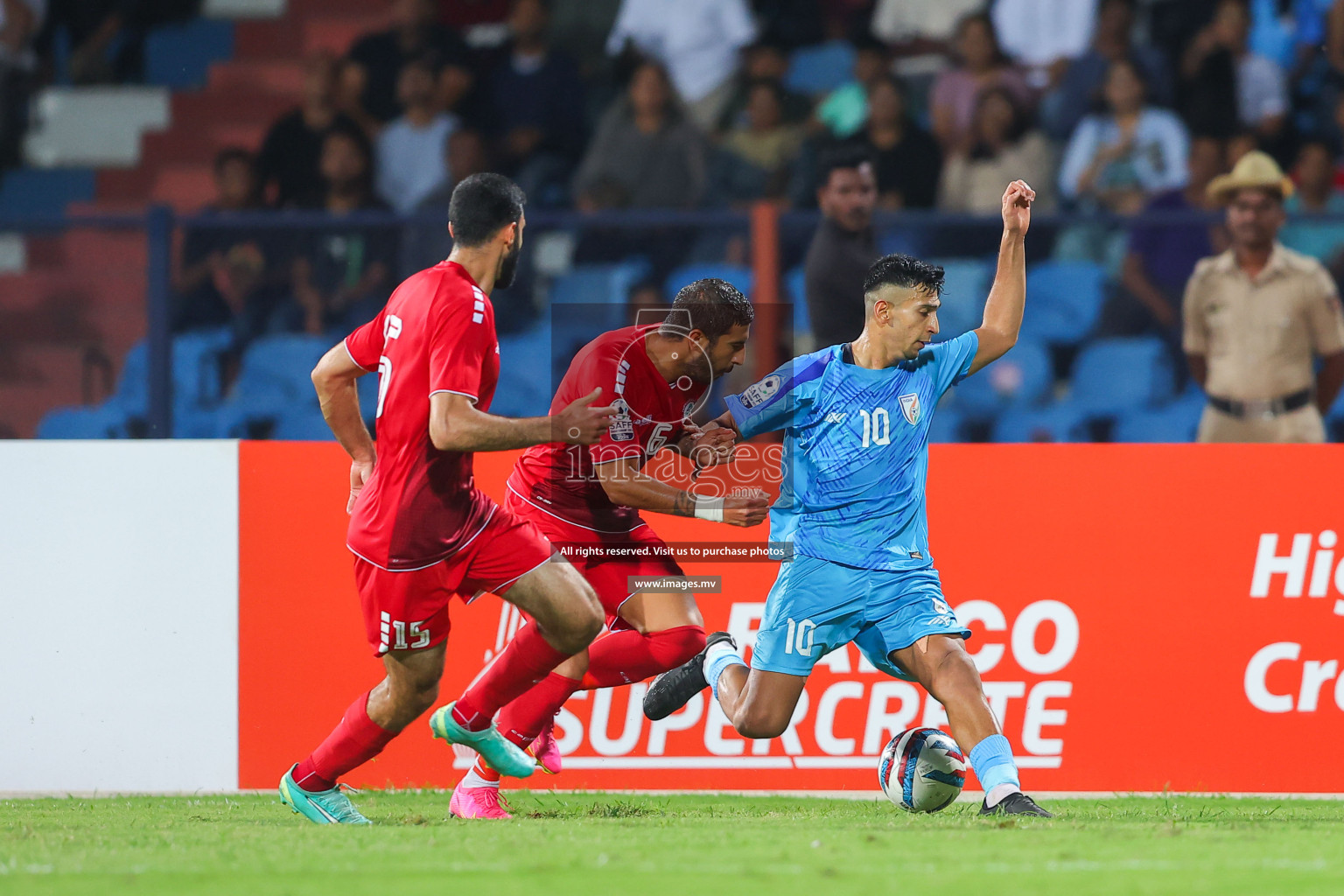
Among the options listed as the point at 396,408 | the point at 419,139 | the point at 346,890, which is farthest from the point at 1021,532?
the point at 419,139

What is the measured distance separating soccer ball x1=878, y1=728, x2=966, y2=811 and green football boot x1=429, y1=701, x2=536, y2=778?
1.34 m

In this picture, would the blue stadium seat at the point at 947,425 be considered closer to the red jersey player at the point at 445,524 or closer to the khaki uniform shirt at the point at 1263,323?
the khaki uniform shirt at the point at 1263,323

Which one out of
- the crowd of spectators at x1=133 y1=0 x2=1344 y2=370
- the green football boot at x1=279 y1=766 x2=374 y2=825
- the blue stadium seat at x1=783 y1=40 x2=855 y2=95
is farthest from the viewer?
the blue stadium seat at x1=783 y1=40 x2=855 y2=95

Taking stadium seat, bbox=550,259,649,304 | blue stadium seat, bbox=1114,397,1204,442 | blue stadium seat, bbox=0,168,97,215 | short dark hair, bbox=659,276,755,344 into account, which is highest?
blue stadium seat, bbox=0,168,97,215

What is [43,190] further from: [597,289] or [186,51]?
[597,289]

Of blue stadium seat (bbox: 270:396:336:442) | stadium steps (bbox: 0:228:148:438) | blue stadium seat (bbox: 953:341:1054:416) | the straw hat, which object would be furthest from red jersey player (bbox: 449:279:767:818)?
the straw hat

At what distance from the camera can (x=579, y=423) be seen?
5367 millimetres

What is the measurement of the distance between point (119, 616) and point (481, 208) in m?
2.80

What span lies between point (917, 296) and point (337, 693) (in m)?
3.16

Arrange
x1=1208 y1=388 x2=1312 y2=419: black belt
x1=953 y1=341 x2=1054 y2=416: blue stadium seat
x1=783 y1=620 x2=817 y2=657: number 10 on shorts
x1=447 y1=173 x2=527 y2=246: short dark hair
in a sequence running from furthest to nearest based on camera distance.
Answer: x1=953 y1=341 x2=1054 y2=416: blue stadium seat → x1=1208 y1=388 x2=1312 y2=419: black belt → x1=783 y1=620 x2=817 y2=657: number 10 on shorts → x1=447 y1=173 x2=527 y2=246: short dark hair

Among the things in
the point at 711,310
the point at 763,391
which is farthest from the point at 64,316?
the point at 763,391

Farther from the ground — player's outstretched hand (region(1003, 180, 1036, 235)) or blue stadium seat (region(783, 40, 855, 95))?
blue stadium seat (region(783, 40, 855, 95))

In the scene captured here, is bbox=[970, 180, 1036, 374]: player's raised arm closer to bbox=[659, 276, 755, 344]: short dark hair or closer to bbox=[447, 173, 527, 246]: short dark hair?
bbox=[659, 276, 755, 344]: short dark hair

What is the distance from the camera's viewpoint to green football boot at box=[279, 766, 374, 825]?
5754 mm
